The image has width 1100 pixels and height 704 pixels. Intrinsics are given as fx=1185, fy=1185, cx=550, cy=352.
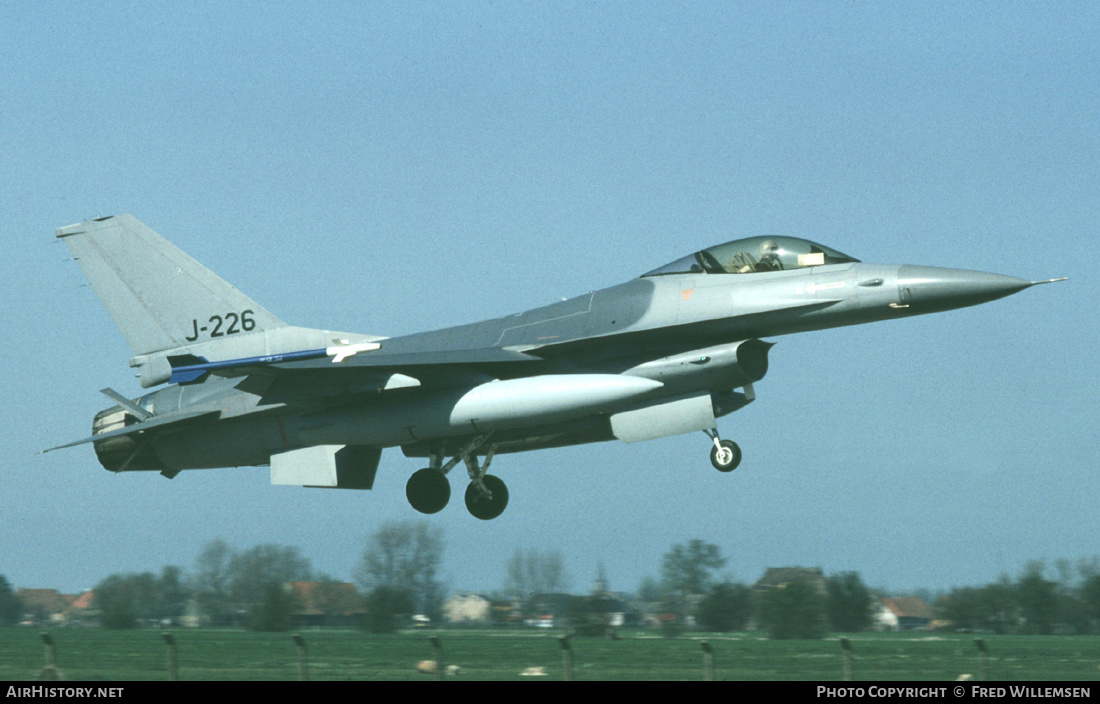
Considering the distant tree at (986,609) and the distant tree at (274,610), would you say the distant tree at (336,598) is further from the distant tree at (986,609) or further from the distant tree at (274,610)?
the distant tree at (986,609)

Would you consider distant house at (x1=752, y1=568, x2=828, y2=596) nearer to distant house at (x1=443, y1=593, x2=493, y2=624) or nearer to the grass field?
the grass field

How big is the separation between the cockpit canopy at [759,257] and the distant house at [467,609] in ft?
17.5

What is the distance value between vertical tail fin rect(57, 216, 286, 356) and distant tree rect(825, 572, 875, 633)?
9.60m

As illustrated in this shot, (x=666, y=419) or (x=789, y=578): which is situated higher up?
(x=666, y=419)

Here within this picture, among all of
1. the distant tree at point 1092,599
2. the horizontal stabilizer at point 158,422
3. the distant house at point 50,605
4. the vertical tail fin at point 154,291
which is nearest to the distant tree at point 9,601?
the distant house at point 50,605

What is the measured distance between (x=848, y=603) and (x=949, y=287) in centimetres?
479

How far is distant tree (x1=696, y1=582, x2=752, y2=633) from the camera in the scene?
16547 mm

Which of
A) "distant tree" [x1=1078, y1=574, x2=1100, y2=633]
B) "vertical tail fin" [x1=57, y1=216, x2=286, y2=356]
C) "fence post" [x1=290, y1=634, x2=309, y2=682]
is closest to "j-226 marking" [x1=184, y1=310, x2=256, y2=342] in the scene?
"vertical tail fin" [x1=57, y1=216, x2=286, y2=356]

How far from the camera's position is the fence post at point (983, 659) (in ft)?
36.8

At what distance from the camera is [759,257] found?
51.8 ft

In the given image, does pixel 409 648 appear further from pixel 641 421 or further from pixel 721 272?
pixel 721 272

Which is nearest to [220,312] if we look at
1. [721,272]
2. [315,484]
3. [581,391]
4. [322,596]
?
[315,484]

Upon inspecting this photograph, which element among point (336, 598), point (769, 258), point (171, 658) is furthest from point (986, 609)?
point (171, 658)

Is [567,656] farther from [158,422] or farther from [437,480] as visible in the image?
[158,422]
